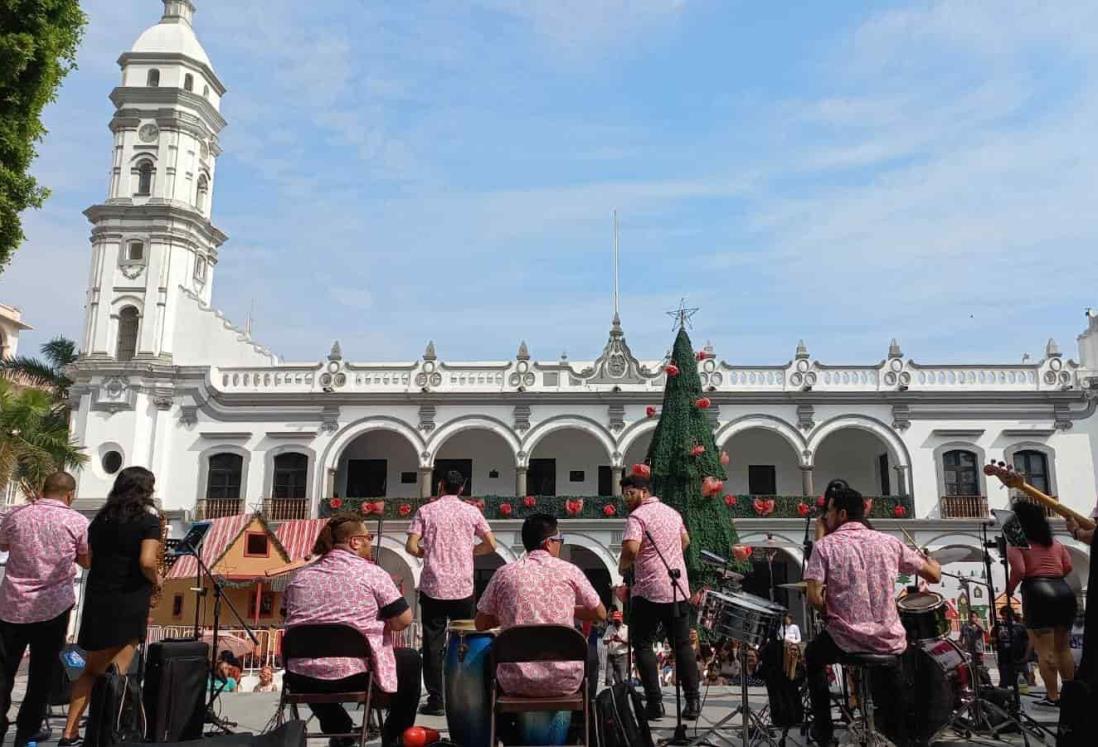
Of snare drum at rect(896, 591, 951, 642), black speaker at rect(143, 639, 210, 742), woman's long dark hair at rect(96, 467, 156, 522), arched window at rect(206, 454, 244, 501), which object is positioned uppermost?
arched window at rect(206, 454, 244, 501)

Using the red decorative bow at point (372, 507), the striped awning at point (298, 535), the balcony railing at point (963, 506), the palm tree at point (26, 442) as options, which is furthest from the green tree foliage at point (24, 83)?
the balcony railing at point (963, 506)

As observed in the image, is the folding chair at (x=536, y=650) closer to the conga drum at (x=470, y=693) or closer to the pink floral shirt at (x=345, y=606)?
the conga drum at (x=470, y=693)

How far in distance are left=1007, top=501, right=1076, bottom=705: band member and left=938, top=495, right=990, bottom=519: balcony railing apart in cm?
1826

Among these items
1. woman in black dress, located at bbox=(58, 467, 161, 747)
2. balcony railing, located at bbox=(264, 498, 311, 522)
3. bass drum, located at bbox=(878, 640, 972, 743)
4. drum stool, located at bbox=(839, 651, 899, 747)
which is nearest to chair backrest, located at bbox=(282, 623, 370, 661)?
woman in black dress, located at bbox=(58, 467, 161, 747)

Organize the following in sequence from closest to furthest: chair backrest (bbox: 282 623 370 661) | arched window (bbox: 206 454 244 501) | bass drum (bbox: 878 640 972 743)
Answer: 1. chair backrest (bbox: 282 623 370 661)
2. bass drum (bbox: 878 640 972 743)
3. arched window (bbox: 206 454 244 501)

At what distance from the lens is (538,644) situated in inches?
175

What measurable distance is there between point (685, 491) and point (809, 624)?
753 cm

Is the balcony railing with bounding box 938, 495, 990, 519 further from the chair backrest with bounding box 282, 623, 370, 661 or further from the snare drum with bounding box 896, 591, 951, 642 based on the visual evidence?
the chair backrest with bounding box 282, 623, 370, 661

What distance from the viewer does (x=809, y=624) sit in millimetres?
7727

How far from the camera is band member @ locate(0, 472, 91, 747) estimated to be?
18.1 ft

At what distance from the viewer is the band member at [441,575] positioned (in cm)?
669

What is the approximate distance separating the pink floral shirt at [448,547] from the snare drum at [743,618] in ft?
6.06

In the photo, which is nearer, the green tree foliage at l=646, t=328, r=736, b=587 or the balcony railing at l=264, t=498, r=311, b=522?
the green tree foliage at l=646, t=328, r=736, b=587

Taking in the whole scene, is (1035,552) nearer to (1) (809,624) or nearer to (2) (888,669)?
(1) (809,624)
